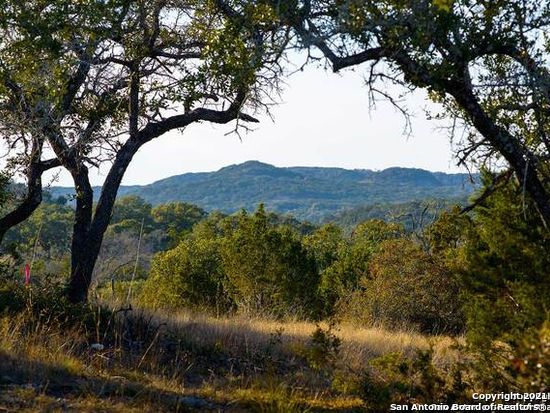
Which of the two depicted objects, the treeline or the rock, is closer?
the rock

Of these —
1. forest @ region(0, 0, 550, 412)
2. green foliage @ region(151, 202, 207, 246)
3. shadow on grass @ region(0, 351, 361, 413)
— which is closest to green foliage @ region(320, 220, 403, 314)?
forest @ region(0, 0, 550, 412)

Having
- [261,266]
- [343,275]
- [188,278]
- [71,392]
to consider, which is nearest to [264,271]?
[261,266]

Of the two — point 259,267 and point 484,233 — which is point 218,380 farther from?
point 259,267

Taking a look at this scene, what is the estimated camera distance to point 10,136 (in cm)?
1145

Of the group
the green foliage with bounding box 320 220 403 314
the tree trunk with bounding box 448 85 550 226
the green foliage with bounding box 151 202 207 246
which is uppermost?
the tree trunk with bounding box 448 85 550 226

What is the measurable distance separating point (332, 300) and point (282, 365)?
2129 cm

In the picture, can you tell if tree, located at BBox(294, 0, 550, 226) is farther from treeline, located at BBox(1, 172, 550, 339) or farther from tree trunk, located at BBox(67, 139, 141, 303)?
tree trunk, located at BBox(67, 139, 141, 303)

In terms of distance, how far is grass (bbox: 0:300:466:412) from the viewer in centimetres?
581

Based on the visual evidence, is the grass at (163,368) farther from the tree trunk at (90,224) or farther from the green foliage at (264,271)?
the green foliage at (264,271)

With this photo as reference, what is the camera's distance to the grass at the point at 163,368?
19.1 ft

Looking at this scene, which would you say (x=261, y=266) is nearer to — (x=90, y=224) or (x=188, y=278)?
(x=188, y=278)

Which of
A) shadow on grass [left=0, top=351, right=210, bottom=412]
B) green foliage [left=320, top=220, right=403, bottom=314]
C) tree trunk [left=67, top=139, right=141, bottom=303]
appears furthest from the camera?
green foliage [left=320, top=220, right=403, bottom=314]

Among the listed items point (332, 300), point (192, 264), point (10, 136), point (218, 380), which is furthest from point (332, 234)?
point (218, 380)

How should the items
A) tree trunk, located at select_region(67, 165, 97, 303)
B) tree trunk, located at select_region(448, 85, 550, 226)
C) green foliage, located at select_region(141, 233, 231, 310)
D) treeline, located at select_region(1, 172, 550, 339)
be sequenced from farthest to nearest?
green foliage, located at select_region(141, 233, 231, 310) → tree trunk, located at select_region(67, 165, 97, 303) → treeline, located at select_region(1, 172, 550, 339) → tree trunk, located at select_region(448, 85, 550, 226)
